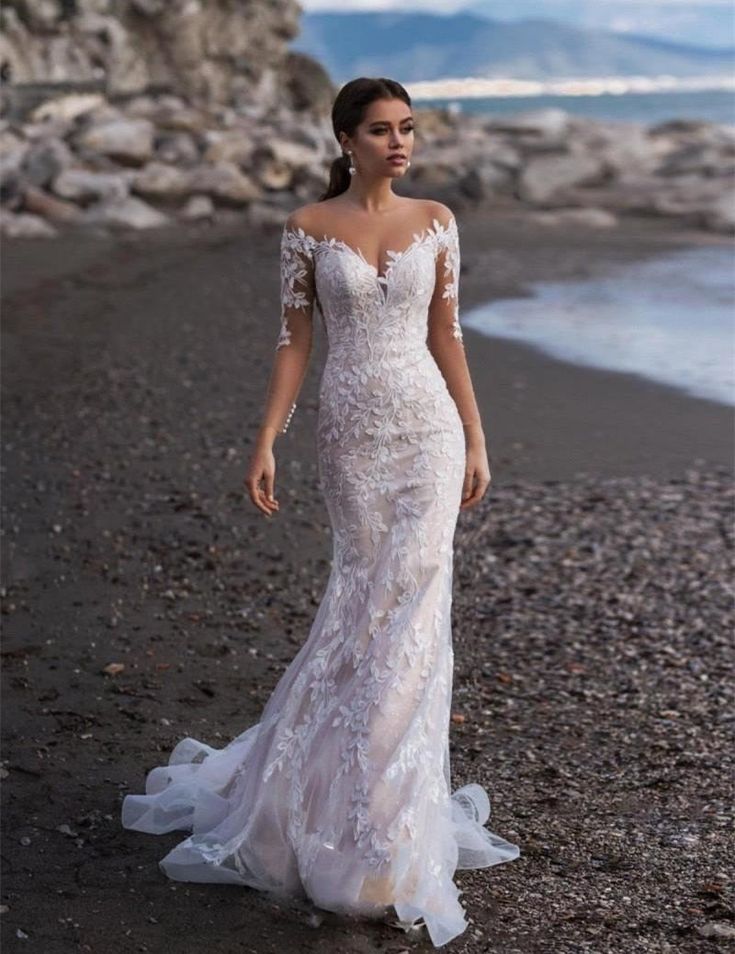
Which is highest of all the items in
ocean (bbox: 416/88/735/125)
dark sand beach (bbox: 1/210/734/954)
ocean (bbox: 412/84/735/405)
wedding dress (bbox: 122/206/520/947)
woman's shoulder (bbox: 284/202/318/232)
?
woman's shoulder (bbox: 284/202/318/232)

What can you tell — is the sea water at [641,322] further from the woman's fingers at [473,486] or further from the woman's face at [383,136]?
the woman's face at [383,136]

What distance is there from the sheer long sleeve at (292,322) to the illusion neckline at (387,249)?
39 mm

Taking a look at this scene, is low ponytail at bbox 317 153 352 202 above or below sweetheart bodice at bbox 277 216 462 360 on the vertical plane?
above

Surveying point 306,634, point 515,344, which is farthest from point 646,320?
point 306,634

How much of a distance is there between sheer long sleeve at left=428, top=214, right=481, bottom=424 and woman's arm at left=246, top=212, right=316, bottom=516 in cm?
39

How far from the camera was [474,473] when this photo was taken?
197 inches

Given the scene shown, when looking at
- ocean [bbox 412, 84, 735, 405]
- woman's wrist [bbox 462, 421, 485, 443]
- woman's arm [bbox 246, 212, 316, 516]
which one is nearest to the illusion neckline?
woman's arm [bbox 246, 212, 316, 516]

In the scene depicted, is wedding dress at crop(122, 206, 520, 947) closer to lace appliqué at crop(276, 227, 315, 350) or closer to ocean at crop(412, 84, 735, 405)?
lace appliqué at crop(276, 227, 315, 350)

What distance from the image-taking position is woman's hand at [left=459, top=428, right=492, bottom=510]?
5008 millimetres

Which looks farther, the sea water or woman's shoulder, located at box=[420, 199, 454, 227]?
the sea water

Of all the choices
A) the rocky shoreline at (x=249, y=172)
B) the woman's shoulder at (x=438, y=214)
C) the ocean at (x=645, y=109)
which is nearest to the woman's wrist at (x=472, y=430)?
the woman's shoulder at (x=438, y=214)

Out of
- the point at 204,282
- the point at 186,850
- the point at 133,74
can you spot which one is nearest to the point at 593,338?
the point at 204,282

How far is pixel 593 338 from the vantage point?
16391 millimetres

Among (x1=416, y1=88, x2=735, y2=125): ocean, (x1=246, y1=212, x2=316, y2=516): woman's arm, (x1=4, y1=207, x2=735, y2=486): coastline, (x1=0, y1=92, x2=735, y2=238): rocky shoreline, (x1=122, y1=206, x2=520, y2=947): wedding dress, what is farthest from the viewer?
(x1=416, y1=88, x2=735, y2=125): ocean
